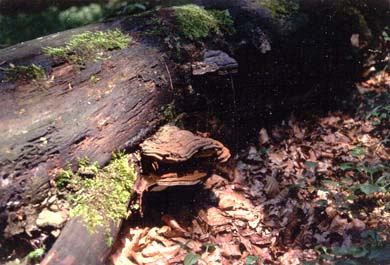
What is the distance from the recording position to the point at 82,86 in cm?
327

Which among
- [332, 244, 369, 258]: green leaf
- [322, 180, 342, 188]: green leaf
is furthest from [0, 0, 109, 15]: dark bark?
[332, 244, 369, 258]: green leaf

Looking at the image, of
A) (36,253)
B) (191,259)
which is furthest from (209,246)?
(36,253)

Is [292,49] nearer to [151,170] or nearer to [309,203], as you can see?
[309,203]

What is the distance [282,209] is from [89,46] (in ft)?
8.94

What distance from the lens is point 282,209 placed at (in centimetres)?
408

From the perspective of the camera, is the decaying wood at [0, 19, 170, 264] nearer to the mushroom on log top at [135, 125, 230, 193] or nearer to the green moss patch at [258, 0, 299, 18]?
the mushroom on log top at [135, 125, 230, 193]

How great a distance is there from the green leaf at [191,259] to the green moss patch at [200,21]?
243cm

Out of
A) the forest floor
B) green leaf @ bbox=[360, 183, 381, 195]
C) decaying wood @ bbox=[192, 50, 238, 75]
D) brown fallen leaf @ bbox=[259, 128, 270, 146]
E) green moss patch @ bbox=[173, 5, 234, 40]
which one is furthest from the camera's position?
brown fallen leaf @ bbox=[259, 128, 270, 146]

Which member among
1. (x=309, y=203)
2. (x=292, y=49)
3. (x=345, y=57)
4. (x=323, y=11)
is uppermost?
(x=323, y=11)

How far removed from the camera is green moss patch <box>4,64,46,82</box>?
10.2ft

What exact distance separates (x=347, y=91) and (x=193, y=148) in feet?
13.4

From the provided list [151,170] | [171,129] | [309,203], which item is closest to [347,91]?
[309,203]

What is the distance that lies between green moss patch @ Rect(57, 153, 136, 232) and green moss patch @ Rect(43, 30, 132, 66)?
1058mm

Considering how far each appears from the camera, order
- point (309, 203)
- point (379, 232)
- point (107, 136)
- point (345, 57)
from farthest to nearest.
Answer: point (345, 57) < point (309, 203) < point (379, 232) < point (107, 136)
